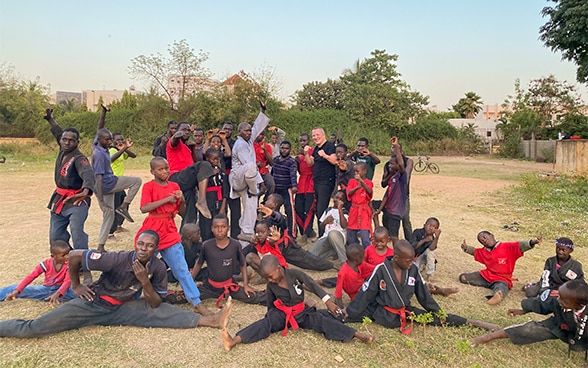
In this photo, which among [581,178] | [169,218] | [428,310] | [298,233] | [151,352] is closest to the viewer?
[151,352]

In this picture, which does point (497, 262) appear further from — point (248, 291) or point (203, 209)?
point (203, 209)

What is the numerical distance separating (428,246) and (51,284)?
13.8 ft

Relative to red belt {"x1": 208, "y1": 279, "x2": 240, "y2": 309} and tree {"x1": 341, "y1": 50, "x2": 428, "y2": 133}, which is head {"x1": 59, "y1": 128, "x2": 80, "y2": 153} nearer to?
red belt {"x1": 208, "y1": 279, "x2": 240, "y2": 309}

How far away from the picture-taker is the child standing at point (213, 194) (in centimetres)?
576

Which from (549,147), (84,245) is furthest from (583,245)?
(549,147)

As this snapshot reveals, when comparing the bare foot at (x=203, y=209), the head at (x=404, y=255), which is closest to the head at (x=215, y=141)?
the bare foot at (x=203, y=209)

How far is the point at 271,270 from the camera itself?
3748mm

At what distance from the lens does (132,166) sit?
20.5 m

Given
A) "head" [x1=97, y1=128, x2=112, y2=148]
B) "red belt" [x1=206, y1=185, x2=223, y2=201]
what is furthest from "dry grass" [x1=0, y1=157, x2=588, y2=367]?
"head" [x1=97, y1=128, x2=112, y2=148]

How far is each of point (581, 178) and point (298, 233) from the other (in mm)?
11255

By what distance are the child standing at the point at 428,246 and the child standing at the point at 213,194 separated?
264cm

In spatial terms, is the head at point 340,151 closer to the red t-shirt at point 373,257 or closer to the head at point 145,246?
the red t-shirt at point 373,257

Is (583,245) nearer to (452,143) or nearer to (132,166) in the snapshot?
(132,166)

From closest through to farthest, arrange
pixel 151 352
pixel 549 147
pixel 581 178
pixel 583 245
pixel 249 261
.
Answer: pixel 151 352, pixel 249 261, pixel 583 245, pixel 581 178, pixel 549 147
